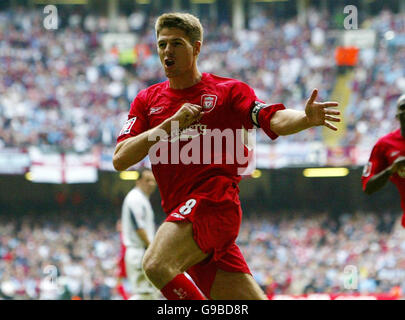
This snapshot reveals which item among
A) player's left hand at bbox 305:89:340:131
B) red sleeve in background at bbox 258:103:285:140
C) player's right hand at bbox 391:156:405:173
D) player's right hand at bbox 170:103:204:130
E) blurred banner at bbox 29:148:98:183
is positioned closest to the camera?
player's left hand at bbox 305:89:340:131

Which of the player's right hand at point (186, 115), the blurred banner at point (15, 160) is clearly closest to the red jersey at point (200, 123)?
the player's right hand at point (186, 115)

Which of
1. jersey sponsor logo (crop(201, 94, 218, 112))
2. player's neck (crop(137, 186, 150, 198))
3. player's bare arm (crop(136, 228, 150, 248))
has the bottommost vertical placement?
player's bare arm (crop(136, 228, 150, 248))

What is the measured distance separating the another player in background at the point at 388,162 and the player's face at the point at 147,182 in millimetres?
3072

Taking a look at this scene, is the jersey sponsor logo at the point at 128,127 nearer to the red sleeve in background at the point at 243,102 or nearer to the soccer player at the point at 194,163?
the soccer player at the point at 194,163

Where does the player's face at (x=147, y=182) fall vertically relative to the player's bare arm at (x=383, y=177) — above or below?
below

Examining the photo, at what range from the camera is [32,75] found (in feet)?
71.2

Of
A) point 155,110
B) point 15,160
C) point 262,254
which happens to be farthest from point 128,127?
point 15,160

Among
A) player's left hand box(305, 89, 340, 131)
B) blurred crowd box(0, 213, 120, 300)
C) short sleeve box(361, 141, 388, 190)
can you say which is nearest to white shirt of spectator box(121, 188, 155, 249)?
short sleeve box(361, 141, 388, 190)

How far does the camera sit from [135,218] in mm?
7156

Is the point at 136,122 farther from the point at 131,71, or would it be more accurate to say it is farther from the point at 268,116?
the point at 131,71

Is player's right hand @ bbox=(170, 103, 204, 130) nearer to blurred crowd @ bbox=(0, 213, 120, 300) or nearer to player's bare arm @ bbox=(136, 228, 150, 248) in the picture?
player's bare arm @ bbox=(136, 228, 150, 248)

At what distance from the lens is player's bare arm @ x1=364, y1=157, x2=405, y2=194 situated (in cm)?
438

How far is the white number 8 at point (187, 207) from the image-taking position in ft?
11.6

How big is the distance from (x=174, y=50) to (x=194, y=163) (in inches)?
27.5
